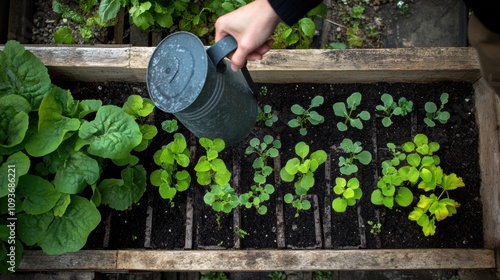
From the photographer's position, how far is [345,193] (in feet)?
7.15

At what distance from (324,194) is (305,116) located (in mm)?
397

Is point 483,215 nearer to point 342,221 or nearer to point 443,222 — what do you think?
point 443,222

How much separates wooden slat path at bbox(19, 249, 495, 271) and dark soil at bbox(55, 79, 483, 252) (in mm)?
133

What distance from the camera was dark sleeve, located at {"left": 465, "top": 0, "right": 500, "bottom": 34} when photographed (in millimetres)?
1357

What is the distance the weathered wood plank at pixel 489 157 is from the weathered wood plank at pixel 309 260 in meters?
0.16

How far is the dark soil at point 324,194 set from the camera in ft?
7.72

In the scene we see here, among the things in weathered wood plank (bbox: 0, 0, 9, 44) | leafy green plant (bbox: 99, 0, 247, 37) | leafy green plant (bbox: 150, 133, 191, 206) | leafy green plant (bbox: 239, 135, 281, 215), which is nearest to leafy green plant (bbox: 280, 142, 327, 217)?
leafy green plant (bbox: 239, 135, 281, 215)

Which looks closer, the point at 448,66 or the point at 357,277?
the point at 448,66

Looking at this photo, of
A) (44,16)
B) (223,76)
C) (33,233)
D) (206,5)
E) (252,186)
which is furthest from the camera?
(44,16)

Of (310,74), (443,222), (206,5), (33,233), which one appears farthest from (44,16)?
(443,222)

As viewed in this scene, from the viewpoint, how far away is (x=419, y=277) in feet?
9.09

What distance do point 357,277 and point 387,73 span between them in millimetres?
1184

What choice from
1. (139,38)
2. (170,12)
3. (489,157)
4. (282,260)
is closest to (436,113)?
(489,157)

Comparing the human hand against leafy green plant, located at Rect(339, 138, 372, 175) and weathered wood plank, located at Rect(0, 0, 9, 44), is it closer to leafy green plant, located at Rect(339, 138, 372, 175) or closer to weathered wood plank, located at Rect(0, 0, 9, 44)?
leafy green plant, located at Rect(339, 138, 372, 175)
